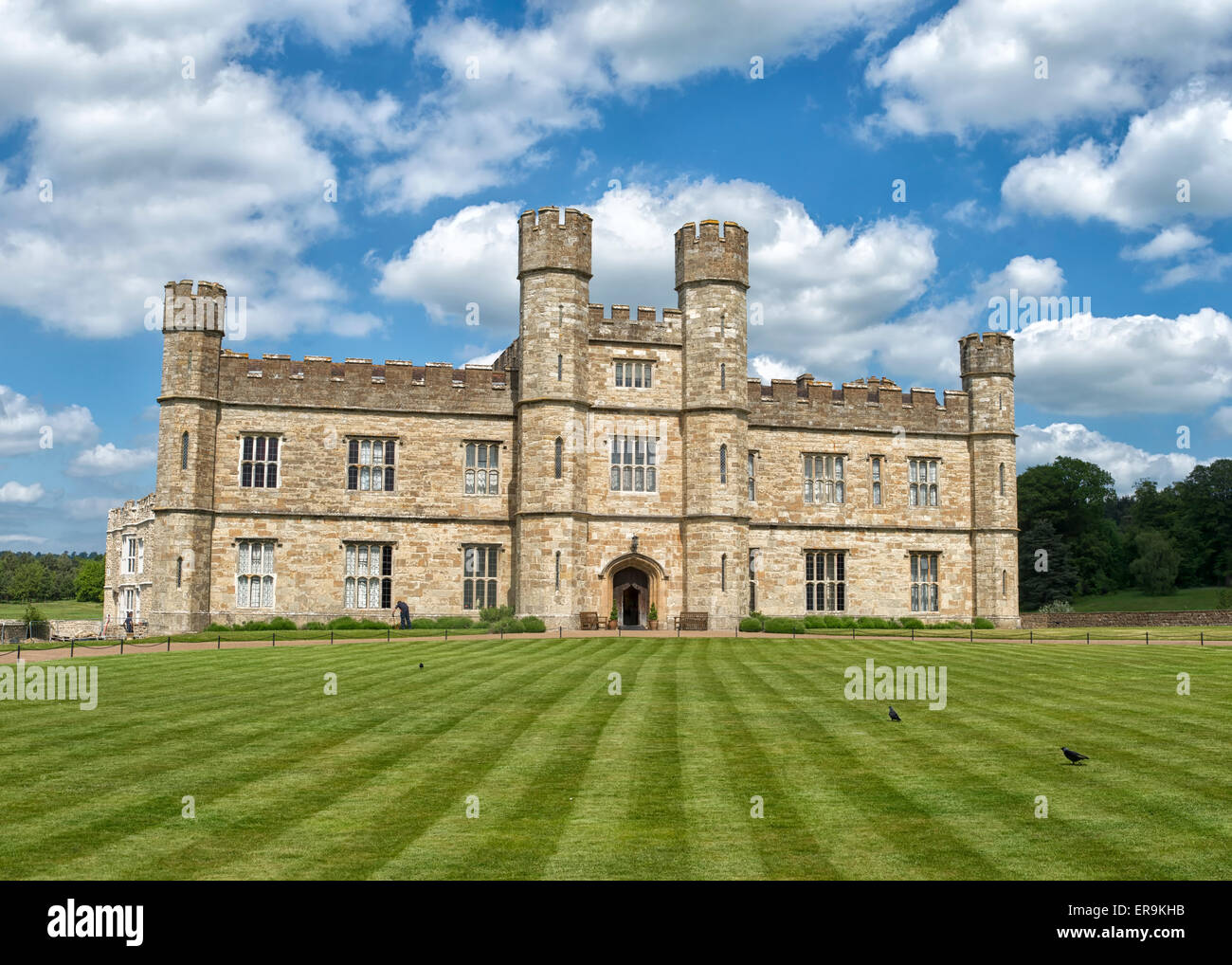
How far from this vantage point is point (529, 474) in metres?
37.7

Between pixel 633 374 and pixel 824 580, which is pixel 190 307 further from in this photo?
pixel 824 580

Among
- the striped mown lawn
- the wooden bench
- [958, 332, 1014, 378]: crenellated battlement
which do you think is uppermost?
[958, 332, 1014, 378]: crenellated battlement

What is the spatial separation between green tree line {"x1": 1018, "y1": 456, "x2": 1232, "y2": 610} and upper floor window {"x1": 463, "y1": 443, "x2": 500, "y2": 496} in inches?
1635

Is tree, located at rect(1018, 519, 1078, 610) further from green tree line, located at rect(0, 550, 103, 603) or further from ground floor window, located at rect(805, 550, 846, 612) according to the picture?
green tree line, located at rect(0, 550, 103, 603)

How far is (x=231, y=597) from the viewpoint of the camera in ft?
122

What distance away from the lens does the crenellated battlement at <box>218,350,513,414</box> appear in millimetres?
38000

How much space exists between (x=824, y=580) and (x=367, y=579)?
18.9 m

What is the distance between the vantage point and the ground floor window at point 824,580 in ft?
139

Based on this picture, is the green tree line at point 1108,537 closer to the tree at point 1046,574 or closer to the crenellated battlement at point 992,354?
the tree at point 1046,574

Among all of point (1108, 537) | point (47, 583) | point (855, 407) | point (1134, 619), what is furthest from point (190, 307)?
point (47, 583)

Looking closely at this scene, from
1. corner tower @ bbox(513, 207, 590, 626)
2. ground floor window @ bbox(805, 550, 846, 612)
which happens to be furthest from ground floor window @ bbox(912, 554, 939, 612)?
corner tower @ bbox(513, 207, 590, 626)

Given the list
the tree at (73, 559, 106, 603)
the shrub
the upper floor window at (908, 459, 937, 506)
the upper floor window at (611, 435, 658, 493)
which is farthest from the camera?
the tree at (73, 559, 106, 603)
